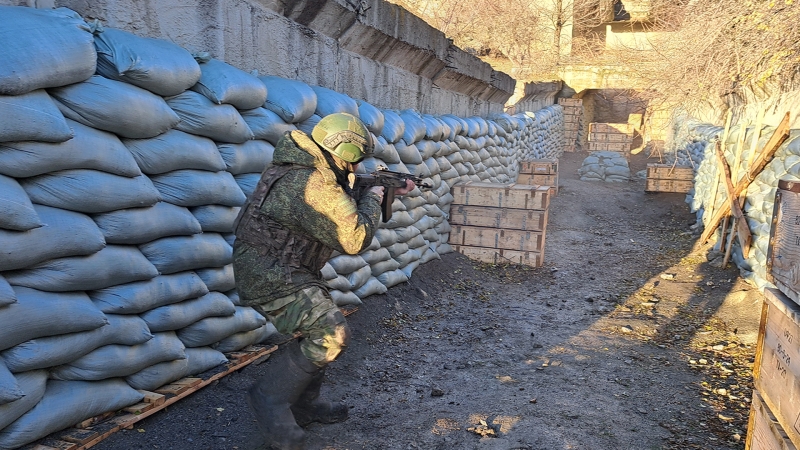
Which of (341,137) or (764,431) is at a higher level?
(341,137)

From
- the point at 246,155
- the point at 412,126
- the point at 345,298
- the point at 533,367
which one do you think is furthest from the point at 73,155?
the point at 412,126

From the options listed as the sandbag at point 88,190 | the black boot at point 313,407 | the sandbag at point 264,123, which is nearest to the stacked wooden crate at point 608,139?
the sandbag at point 264,123

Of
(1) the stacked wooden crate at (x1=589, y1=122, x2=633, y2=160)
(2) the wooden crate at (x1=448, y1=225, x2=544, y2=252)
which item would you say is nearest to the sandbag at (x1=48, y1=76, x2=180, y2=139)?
(2) the wooden crate at (x1=448, y1=225, x2=544, y2=252)

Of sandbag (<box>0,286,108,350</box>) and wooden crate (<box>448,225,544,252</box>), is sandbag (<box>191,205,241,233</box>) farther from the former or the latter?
wooden crate (<box>448,225,544,252</box>)

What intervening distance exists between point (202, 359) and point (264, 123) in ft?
4.26

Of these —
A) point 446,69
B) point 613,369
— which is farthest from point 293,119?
point 446,69

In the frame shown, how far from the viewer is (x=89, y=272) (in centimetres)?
218

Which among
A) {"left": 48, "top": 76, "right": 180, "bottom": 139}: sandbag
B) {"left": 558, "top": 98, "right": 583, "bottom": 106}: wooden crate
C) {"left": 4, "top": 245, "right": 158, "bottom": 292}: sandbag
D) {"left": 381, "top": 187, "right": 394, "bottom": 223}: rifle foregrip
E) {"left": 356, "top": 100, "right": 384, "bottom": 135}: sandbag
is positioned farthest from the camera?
{"left": 558, "top": 98, "right": 583, "bottom": 106}: wooden crate

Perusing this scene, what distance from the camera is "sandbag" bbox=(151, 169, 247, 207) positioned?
2.60m

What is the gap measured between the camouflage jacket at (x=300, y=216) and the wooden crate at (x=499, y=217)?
12.9ft

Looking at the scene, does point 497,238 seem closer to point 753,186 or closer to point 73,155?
point 753,186

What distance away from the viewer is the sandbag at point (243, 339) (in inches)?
118

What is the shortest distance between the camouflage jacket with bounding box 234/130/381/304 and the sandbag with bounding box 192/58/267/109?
0.53 m

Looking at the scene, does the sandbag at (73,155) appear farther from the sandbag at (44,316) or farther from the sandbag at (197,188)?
the sandbag at (44,316)
